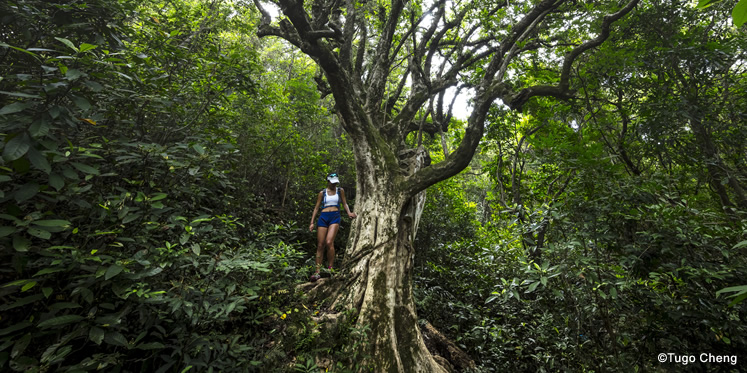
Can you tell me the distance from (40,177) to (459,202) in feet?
27.3

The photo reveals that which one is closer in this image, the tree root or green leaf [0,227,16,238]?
green leaf [0,227,16,238]

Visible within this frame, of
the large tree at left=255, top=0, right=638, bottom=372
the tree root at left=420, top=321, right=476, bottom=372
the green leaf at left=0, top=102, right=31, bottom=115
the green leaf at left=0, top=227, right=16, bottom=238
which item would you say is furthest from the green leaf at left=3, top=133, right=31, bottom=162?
the tree root at left=420, top=321, right=476, bottom=372

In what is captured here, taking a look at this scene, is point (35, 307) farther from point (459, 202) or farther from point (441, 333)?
point (459, 202)

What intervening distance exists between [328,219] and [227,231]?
1817mm

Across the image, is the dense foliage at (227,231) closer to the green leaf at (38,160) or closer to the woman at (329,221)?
the green leaf at (38,160)

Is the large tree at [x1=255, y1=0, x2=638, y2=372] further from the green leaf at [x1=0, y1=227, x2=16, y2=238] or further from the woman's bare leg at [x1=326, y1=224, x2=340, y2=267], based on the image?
the green leaf at [x1=0, y1=227, x2=16, y2=238]

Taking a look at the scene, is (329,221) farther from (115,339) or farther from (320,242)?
(115,339)

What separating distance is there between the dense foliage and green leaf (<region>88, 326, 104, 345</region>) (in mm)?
13

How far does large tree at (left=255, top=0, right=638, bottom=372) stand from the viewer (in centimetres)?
385

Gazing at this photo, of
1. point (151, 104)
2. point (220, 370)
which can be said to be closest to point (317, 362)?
point (220, 370)

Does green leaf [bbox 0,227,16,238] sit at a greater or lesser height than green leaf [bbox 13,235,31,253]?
greater

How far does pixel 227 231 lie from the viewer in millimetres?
3709

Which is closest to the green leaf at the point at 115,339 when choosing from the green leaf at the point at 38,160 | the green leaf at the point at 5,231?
the green leaf at the point at 5,231

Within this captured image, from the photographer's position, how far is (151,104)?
2662 mm
